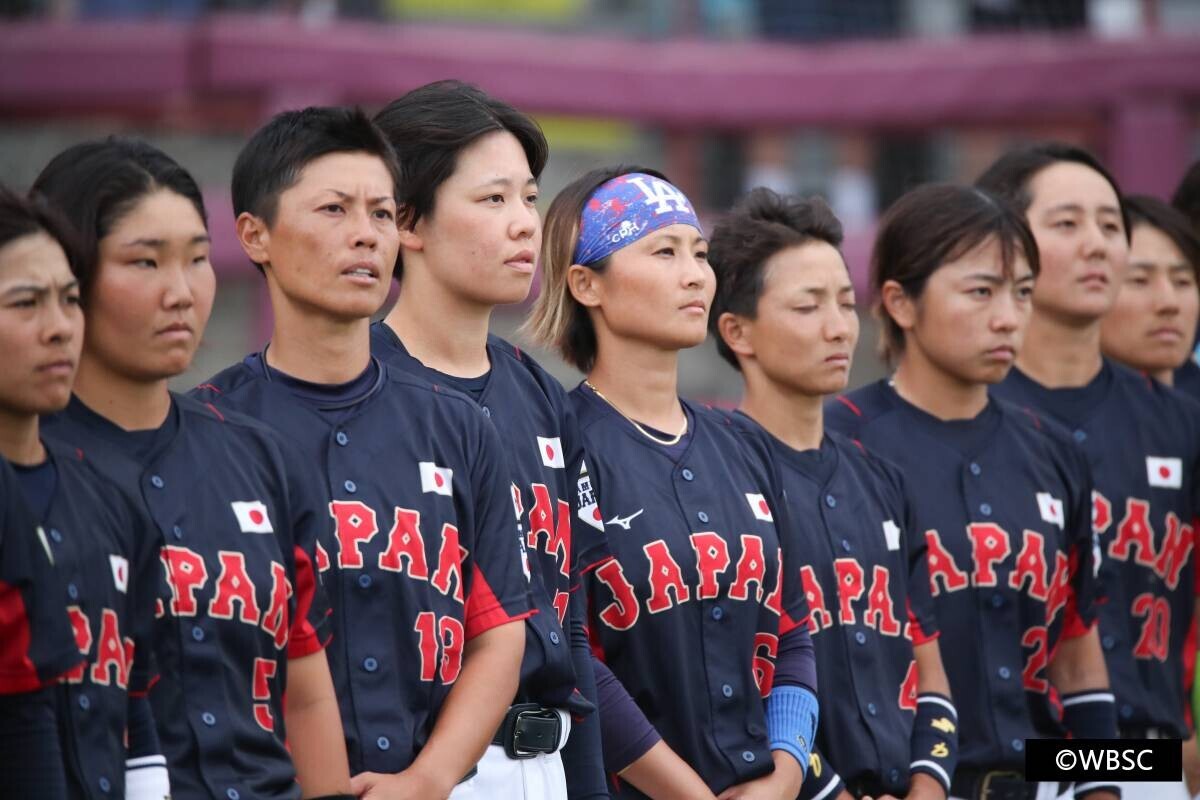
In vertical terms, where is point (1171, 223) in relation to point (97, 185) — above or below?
below

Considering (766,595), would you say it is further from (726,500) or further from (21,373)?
(21,373)

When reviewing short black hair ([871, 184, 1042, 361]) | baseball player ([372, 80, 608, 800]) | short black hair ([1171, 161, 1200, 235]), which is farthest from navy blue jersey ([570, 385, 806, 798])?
short black hair ([1171, 161, 1200, 235])

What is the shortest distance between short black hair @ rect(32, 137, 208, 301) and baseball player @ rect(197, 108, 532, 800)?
1.04ft

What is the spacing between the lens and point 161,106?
12391 mm

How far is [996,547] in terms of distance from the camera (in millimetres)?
4707

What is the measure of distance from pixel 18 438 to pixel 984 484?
8.77 feet

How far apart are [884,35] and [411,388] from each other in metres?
10.5

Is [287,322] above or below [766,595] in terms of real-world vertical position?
above

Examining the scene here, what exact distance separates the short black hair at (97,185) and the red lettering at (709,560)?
1.39 m

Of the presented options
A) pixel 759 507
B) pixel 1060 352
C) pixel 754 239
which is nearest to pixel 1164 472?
pixel 1060 352

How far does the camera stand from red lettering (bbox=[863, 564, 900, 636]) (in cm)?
441

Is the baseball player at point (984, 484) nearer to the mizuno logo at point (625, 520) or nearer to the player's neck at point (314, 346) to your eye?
the mizuno logo at point (625, 520)

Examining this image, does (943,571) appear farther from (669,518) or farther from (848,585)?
(669,518)

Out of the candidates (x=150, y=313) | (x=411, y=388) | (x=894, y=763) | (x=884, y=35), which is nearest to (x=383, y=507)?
(x=411, y=388)
